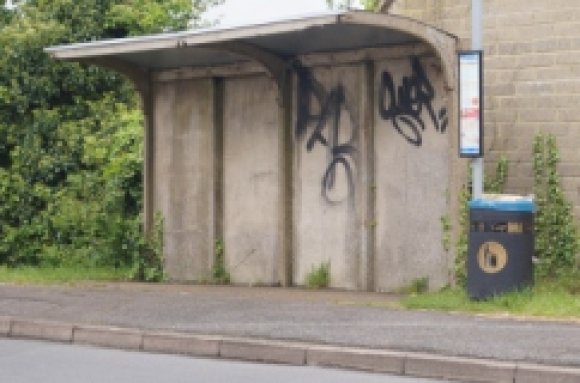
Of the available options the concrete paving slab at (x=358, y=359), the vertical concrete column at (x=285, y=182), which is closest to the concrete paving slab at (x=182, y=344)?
the concrete paving slab at (x=358, y=359)

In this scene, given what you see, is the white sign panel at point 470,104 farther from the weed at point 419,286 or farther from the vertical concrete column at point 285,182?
the vertical concrete column at point 285,182

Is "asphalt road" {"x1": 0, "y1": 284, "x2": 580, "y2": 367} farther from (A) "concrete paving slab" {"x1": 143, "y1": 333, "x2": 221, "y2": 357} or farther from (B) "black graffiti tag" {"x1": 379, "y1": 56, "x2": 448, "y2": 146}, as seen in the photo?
(B) "black graffiti tag" {"x1": 379, "y1": 56, "x2": 448, "y2": 146}

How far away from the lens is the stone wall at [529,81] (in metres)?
13.9

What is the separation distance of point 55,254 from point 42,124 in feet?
8.21

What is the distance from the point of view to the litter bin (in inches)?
486

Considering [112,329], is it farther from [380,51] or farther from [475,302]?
[380,51]

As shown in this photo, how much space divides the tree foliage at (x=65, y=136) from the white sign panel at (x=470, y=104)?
7.16 metres

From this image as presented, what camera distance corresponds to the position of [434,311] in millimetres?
12148

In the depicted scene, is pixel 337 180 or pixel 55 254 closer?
pixel 337 180

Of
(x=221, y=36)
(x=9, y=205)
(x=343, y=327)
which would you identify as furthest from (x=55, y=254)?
(x=343, y=327)

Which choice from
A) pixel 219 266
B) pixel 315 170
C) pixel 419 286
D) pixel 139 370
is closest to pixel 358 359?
pixel 139 370

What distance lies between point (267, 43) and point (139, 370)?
6192 mm

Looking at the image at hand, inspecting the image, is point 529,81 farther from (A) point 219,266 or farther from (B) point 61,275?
(B) point 61,275

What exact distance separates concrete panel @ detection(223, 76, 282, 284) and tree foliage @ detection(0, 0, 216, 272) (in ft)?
9.19
